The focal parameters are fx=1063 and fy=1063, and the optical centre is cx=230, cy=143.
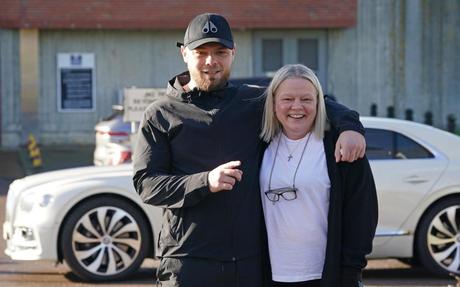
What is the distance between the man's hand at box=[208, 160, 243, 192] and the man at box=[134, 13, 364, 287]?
78 millimetres

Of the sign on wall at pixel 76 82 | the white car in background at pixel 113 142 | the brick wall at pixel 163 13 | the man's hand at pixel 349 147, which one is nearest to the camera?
the man's hand at pixel 349 147

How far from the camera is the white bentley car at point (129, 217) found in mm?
9320

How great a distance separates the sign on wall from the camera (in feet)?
80.8

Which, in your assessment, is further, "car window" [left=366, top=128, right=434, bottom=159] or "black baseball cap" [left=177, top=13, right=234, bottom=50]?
"car window" [left=366, top=128, right=434, bottom=159]

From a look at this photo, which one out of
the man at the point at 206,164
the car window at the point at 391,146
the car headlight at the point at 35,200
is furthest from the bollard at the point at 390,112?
the man at the point at 206,164

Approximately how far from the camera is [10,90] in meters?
24.7

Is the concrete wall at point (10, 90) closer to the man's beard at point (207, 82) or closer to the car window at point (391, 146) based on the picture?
the car window at point (391, 146)

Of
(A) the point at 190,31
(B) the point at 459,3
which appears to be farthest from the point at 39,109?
(A) the point at 190,31

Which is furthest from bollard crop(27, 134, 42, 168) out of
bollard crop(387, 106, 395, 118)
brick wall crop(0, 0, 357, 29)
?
bollard crop(387, 106, 395, 118)

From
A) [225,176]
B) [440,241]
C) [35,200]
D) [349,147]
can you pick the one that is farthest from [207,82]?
[440,241]

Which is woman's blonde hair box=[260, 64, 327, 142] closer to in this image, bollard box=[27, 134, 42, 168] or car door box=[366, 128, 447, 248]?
car door box=[366, 128, 447, 248]

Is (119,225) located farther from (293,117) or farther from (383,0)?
(383,0)

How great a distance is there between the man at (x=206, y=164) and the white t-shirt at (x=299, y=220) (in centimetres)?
6

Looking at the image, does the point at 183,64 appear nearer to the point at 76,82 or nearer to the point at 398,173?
the point at 76,82
